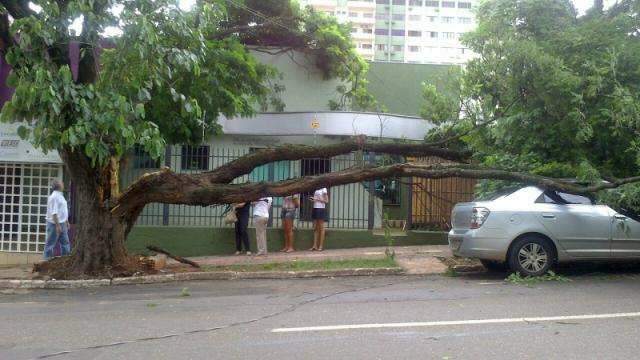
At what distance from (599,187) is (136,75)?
7.18 m

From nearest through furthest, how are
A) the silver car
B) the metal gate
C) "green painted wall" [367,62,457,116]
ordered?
the silver car, the metal gate, "green painted wall" [367,62,457,116]

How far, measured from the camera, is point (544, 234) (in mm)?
9680

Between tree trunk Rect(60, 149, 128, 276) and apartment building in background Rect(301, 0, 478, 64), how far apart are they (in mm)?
79657

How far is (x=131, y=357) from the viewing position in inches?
219

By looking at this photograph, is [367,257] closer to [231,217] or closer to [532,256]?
[231,217]

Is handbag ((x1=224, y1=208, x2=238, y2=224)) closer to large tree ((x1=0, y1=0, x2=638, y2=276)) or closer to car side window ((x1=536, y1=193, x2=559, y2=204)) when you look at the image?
large tree ((x1=0, y1=0, x2=638, y2=276))

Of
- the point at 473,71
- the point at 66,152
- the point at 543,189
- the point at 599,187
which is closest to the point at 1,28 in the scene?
the point at 66,152

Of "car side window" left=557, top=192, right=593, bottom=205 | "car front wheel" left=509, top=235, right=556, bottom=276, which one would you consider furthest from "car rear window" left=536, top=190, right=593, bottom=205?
"car front wheel" left=509, top=235, right=556, bottom=276

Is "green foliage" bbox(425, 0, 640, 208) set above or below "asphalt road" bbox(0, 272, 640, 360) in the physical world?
above

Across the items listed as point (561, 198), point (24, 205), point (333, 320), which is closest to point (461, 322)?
point (333, 320)

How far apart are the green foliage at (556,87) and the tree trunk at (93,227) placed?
6.72 meters

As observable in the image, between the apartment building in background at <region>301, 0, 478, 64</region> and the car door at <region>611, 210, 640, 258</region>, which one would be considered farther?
the apartment building in background at <region>301, 0, 478, 64</region>

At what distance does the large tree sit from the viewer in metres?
8.78

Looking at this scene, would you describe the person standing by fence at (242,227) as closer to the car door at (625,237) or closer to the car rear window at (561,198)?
the car rear window at (561,198)
